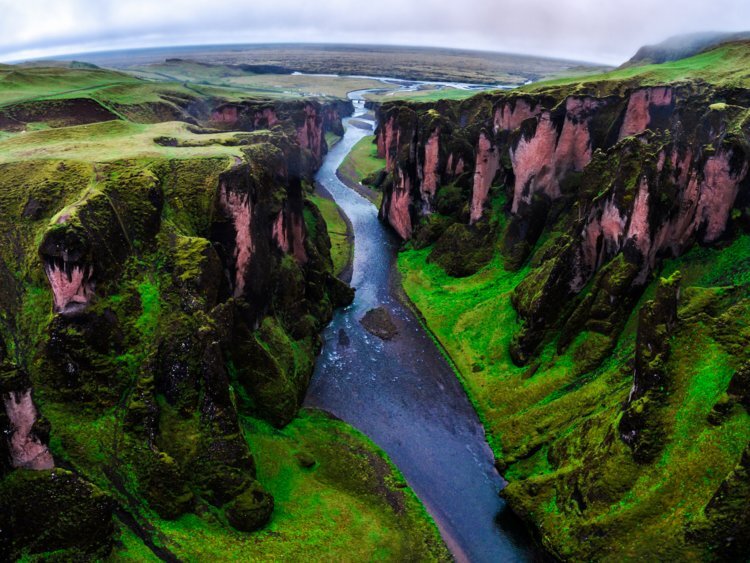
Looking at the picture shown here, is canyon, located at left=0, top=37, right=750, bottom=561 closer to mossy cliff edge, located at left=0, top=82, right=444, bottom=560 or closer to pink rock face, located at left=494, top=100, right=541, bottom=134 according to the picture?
mossy cliff edge, located at left=0, top=82, right=444, bottom=560

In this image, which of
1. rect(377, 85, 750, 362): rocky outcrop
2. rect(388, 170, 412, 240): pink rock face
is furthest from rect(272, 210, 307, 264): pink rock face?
rect(388, 170, 412, 240): pink rock face

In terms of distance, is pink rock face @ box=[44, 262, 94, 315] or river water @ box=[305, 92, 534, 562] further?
river water @ box=[305, 92, 534, 562]

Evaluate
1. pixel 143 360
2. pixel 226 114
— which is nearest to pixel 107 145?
pixel 143 360

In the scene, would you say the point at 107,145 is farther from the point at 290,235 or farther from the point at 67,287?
the point at 67,287

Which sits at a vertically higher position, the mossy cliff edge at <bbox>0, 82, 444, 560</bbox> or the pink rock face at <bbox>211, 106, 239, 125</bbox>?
the pink rock face at <bbox>211, 106, 239, 125</bbox>

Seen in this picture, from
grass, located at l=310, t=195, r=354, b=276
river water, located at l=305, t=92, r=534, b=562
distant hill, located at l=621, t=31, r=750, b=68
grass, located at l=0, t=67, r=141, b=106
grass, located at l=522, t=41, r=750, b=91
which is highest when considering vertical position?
distant hill, located at l=621, t=31, r=750, b=68

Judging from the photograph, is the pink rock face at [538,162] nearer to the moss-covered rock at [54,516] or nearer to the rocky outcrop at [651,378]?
the rocky outcrop at [651,378]

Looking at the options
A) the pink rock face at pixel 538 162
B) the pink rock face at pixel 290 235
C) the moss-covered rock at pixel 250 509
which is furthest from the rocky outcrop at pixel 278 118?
A: the moss-covered rock at pixel 250 509
